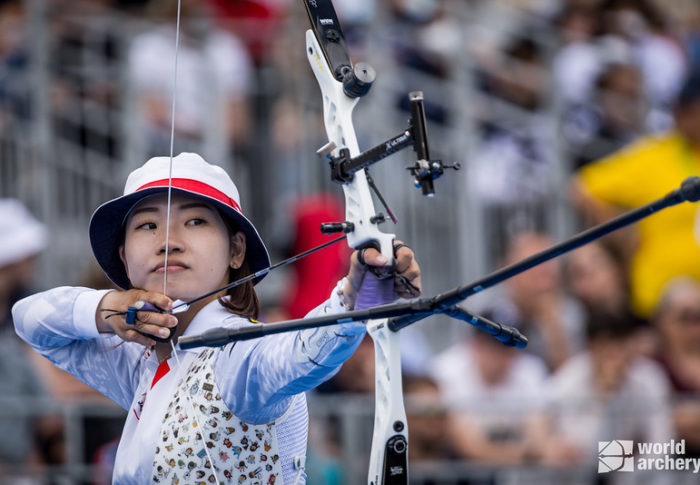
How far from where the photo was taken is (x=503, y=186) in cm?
778

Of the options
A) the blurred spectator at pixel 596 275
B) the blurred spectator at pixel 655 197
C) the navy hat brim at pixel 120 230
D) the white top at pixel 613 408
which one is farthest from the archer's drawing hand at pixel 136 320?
the blurred spectator at pixel 655 197

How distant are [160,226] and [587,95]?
5.05 meters

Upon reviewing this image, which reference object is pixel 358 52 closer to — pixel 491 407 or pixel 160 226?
pixel 491 407

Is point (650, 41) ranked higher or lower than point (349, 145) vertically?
higher

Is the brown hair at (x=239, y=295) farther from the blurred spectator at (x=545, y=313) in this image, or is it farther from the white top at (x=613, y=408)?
the blurred spectator at (x=545, y=313)

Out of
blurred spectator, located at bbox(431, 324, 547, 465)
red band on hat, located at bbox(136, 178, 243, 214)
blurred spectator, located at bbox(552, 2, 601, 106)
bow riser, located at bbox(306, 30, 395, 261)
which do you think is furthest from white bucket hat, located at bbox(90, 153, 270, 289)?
blurred spectator, located at bbox(552, 2, 601, 106)

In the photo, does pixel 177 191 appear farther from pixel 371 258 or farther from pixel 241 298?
pixel 371 258

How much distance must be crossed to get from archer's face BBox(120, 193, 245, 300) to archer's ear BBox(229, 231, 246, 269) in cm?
3

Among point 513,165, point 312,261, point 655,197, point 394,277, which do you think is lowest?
point 394,277

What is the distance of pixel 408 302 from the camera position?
2.82 metres

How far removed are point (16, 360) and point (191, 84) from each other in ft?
8.00

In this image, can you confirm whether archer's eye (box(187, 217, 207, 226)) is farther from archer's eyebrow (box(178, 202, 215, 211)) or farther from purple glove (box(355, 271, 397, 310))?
purple glove (box(355, 271, 397, 310))

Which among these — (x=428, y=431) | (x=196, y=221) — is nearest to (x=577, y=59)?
(x=428, y=431)

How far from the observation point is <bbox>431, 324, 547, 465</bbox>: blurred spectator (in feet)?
20.5
